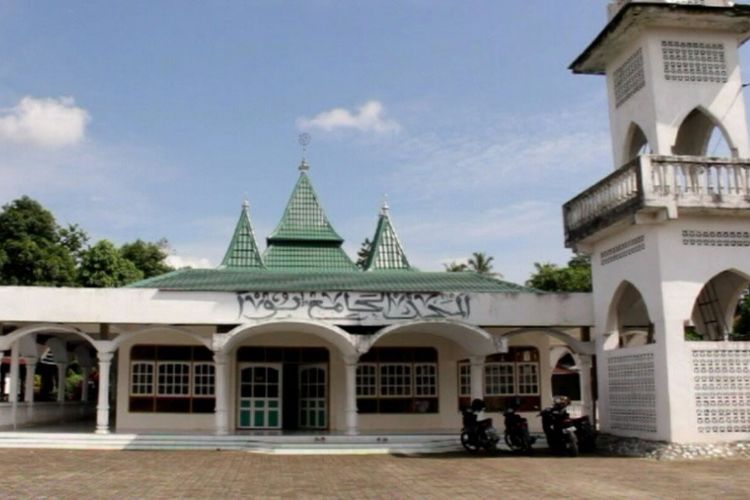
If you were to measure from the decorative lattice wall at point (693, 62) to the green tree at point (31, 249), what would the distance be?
928 inches

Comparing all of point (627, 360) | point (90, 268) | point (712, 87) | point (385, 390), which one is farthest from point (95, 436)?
point (90, 268)

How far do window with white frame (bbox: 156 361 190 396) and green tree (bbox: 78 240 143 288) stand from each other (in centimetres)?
1409

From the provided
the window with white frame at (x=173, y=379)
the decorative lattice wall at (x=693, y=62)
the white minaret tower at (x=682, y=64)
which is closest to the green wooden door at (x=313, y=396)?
the window with white frame at (x=173, y=379)

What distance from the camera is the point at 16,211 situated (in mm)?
30453

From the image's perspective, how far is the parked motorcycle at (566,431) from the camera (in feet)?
41.9

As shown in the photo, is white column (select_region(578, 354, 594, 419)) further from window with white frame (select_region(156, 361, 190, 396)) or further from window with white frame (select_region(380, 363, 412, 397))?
window with white frame (select_region(156, 361, 190, 396))

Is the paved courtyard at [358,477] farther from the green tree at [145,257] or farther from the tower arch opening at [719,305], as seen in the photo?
the green tree at [145,257]

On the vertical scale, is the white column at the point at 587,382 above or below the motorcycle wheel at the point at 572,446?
above

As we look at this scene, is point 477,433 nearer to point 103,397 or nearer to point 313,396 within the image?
point 313,396

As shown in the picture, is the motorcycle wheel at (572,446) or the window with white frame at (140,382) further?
the window with white frame at (140,382)

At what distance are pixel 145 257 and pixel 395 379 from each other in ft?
67.6

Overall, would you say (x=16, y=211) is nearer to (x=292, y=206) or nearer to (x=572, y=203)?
(x=292, y=206)

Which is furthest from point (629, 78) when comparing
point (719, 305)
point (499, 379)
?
point (499, 379)

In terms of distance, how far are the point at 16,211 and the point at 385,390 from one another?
19640 millimetres
